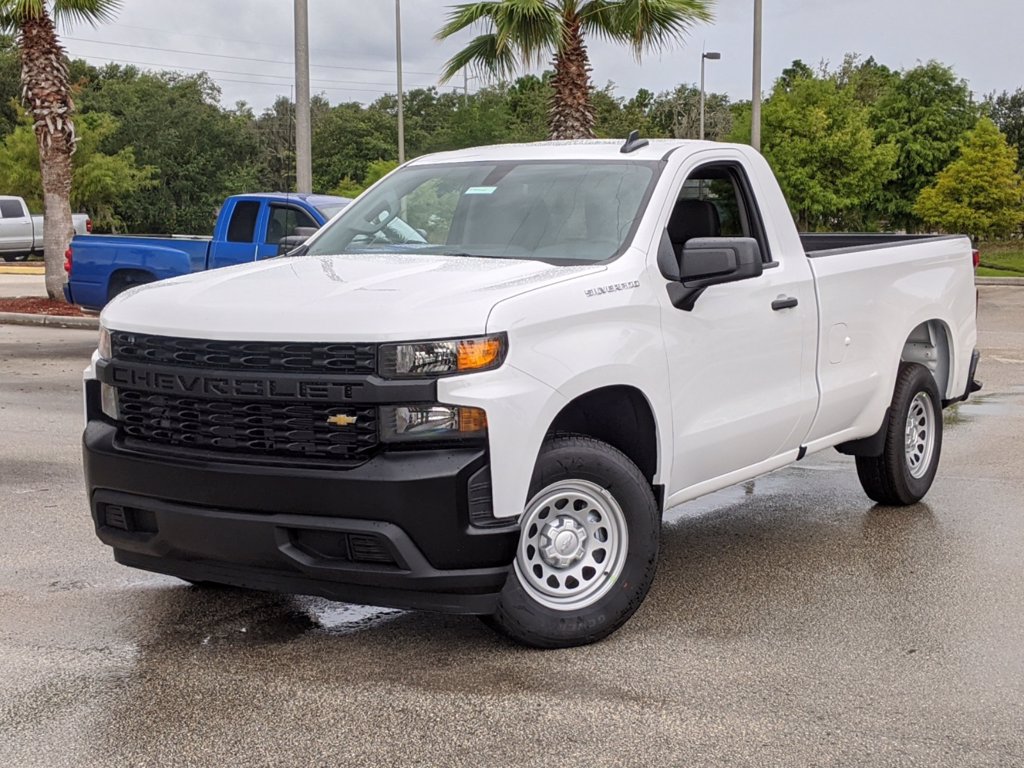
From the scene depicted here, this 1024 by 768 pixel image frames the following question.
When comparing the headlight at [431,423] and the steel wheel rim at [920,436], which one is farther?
the steel wheel rim at [920,436]

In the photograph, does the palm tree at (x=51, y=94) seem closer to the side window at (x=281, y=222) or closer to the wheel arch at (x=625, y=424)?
the side window at (x=281, y=222)

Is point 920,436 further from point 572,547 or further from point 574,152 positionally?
point 572,547

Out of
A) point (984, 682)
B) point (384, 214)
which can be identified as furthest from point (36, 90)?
point (984, 682)

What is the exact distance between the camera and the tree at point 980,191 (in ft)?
115

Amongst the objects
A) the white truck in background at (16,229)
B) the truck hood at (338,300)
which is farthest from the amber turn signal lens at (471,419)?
the white truck in background at (16,229)

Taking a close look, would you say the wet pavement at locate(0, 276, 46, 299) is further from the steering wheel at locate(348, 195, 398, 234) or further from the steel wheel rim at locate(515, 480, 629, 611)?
the steel wheel rim at locate(515, 480, 629, 611)

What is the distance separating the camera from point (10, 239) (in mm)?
36688

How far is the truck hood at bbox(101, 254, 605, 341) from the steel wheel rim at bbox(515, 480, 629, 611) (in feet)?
2.55

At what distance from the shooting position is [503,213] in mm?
5934

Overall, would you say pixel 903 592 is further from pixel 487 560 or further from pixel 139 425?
pixel 139 425

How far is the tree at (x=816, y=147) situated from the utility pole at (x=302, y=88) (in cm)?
1778

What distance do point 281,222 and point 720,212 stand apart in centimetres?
931

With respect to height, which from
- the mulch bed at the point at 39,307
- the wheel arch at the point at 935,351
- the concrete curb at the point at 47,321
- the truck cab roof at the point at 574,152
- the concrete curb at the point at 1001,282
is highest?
the truck cab roof at the point at 574,152

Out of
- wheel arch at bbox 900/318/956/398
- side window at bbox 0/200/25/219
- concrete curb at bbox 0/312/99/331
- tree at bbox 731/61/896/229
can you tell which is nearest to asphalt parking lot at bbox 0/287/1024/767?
wheel arch at bbox 900/318/956/398
